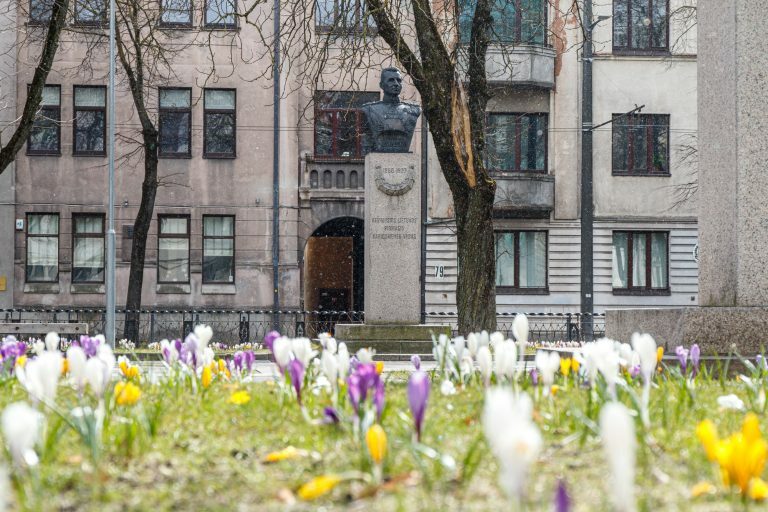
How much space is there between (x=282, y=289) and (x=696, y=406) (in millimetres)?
30984

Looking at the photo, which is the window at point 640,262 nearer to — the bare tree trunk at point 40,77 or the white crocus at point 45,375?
the bare tree trunk at point 40,77

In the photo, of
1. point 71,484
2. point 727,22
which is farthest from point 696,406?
point 727,22

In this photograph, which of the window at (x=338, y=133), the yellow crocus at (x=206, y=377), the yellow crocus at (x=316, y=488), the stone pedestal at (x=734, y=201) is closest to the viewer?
the yellow crocus at (x=316, y=488)

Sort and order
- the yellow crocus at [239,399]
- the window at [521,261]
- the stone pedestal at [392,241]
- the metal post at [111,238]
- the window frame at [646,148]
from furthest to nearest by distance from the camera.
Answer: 1. the window frame at [646,148]
2. the window at [521,261]
3. the metal post at [111,238]
4. the stone pedestal at [392,241]
5. the yellow crocus at [239,399]

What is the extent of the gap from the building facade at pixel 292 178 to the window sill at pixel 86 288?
96 mm

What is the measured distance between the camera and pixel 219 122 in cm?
3628

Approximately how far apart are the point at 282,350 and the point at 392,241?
49.6 feet

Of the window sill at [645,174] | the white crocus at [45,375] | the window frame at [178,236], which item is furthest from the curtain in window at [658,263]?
the white crocus at [45,375]

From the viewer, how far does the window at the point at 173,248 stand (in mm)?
36031

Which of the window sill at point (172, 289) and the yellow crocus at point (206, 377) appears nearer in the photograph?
the yellow crocus at point (206, 377)

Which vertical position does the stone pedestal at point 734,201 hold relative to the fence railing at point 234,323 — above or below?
above

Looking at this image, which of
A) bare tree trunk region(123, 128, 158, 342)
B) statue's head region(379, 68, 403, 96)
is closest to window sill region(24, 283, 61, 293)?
bare tree trunk region(123, 128, 158, 342)

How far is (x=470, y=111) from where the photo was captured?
16906mm

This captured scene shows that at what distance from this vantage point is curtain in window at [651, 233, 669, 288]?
37.8m
